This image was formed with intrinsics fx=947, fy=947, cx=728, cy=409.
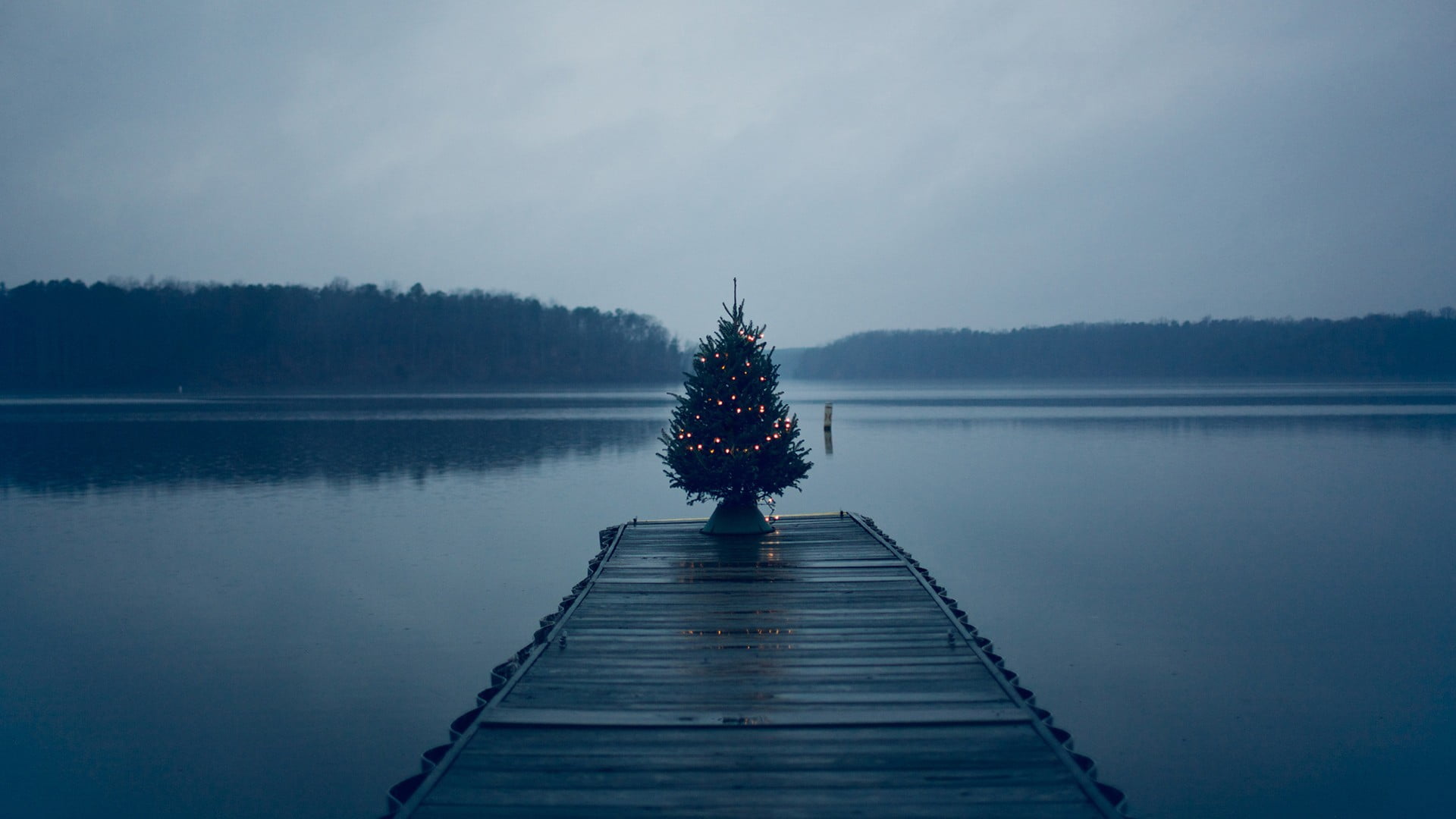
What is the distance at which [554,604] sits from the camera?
9.41 metres

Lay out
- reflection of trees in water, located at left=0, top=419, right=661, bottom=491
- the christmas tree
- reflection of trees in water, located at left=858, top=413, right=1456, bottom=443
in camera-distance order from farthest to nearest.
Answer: reflection of trees in water, located at left=858, top=413, right=1456, bottom=443
reflection of trees in water, located at left=0, top=419, right=661, bottom=491
the christmas tree

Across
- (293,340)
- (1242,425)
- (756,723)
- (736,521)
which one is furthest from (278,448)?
(293,340)

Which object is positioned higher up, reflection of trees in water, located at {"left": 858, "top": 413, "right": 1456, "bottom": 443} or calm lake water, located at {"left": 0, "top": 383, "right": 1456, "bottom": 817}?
reflection of trees in water, located at {"left": 858, "top": 413, "right": 1456, "bottom": 443}

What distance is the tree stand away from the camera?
388 inches

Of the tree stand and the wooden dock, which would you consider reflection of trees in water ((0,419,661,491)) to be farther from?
the wooden dock

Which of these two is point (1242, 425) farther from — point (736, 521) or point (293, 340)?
point (293, 340)

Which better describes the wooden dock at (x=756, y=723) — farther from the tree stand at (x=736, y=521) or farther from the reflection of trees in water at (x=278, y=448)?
the reflection of trees in water at (x=278, y=448)

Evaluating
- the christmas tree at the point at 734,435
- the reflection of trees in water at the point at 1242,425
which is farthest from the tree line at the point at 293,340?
the christmas tree at the point at 734,435

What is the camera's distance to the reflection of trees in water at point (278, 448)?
19797 mm

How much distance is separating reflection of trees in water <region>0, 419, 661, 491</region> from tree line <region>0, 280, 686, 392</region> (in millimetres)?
51815

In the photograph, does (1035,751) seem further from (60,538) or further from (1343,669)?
(60,538)

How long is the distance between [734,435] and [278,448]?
20416mm

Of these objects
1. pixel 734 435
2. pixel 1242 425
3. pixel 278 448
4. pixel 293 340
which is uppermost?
pixel 293 340

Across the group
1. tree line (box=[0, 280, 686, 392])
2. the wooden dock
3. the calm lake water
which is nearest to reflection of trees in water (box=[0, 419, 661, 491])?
the calm lake water
